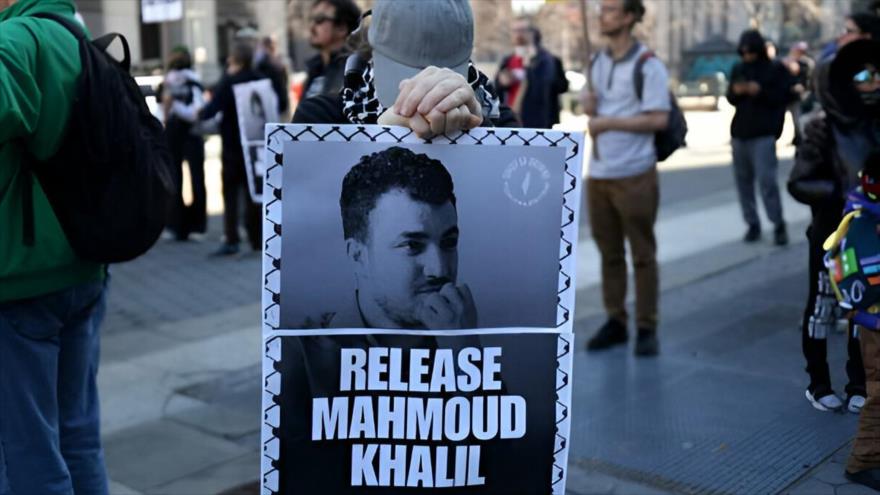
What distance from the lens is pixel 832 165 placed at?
3924mm

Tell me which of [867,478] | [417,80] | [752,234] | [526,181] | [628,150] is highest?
[417,80]

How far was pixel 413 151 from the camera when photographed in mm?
2057

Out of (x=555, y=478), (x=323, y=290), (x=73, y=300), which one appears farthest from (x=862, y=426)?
(x=73, y=300)

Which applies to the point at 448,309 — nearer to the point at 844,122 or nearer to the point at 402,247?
the point at 402,247

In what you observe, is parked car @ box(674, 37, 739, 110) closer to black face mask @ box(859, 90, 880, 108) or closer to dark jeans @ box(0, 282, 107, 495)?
black face mask @ box(859, 90, 880, 108)

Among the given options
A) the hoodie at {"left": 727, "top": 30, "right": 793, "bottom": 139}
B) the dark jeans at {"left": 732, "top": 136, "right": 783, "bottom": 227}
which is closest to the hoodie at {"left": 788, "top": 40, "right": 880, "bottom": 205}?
the hoodie at {"left": 727, "top": 30, "right": 793, "bottom": 139}

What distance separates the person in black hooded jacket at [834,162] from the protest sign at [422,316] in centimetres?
188

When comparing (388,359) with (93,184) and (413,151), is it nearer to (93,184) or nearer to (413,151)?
(413,151)

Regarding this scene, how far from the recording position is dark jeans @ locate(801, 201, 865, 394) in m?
3.92

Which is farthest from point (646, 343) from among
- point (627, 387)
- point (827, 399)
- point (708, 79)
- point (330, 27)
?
point (708, 79)

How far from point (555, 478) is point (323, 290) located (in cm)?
66

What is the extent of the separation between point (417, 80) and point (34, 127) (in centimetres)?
109

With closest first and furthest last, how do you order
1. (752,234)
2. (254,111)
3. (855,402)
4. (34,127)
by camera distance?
1. (34,127)
2. (855,402)
3. (254,111)
4. (752,234)

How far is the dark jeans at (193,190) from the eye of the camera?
10047 mm
